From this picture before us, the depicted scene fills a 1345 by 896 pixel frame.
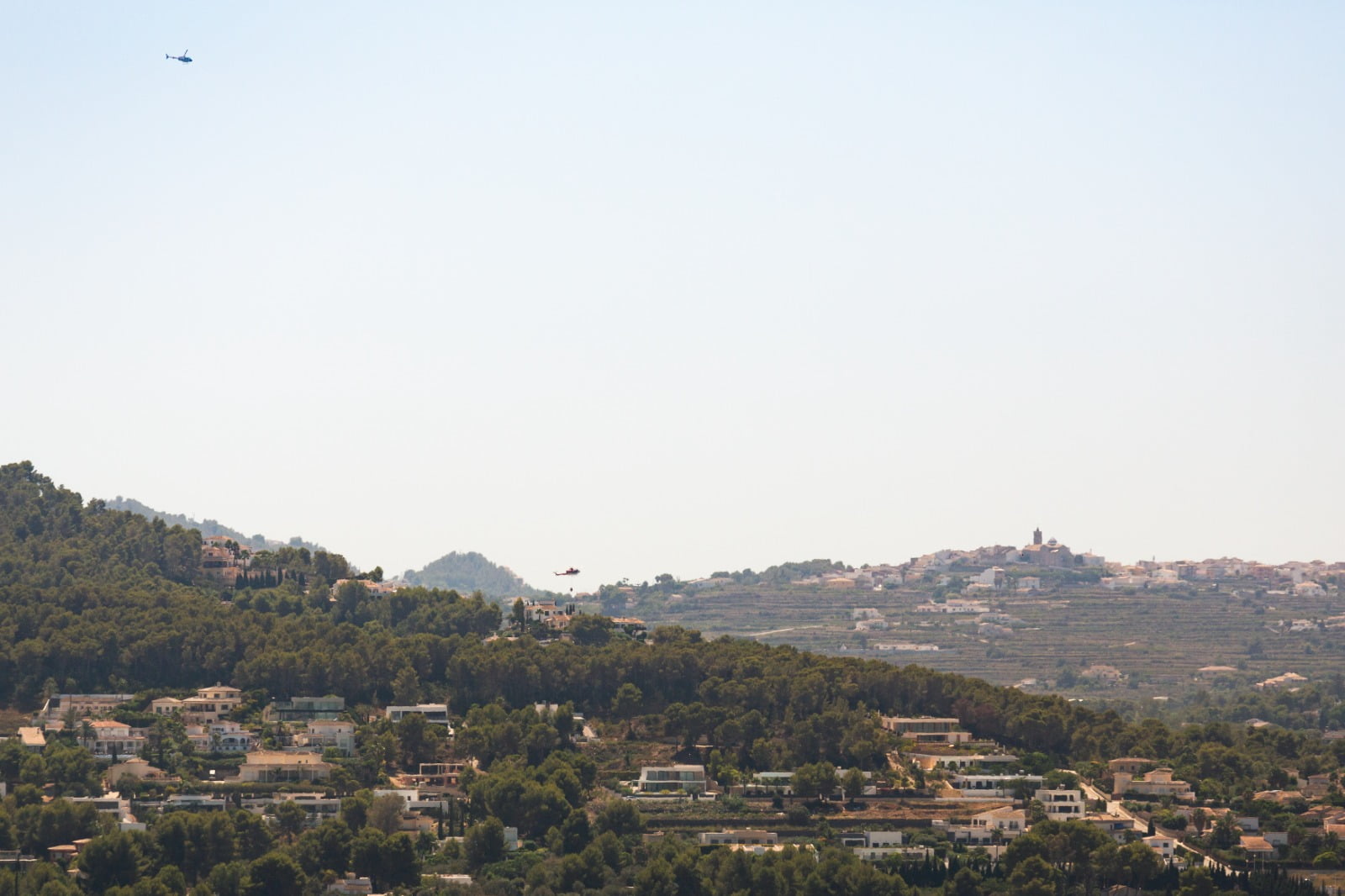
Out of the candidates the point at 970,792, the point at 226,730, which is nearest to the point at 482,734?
the point at 226,730

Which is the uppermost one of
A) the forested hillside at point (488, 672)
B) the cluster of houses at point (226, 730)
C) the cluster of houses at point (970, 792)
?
the forested hillside at point (488, 672)

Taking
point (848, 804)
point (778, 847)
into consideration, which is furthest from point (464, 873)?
point (848, 804)

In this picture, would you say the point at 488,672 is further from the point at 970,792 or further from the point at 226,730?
the point at 970,792

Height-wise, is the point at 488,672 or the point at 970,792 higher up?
the point at 488,672

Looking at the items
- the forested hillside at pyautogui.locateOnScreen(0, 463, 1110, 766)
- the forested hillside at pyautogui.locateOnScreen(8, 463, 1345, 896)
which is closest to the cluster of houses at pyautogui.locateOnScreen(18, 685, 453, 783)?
the forested hillside at pyautogui.locateOnScreen(8, 463, 1345, 896)

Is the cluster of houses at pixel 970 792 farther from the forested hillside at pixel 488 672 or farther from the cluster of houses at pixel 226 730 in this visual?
the cluster of houses at pixel 226 730

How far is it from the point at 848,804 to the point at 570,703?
14.2 meters

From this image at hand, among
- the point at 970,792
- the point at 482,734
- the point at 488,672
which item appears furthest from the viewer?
the point at 488,672

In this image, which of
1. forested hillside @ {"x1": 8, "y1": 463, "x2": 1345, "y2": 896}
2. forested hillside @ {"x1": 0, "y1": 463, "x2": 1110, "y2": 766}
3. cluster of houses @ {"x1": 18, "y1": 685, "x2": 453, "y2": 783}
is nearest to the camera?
forested hillside @ {"x1": 8, "y1": 463, "x2": 1345, "y2": 896}

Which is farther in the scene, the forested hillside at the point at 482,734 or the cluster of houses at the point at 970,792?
the cluster of houses at the point at 970,792

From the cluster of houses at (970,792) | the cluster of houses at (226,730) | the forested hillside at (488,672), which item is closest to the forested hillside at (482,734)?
the forested hillside at (488,672)

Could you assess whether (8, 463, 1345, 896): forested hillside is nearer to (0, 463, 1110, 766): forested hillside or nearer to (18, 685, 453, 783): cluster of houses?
(0, 463, 1110, 766): forested hillside

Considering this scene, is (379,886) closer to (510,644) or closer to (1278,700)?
(510,644)

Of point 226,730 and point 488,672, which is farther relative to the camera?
point 488,672
